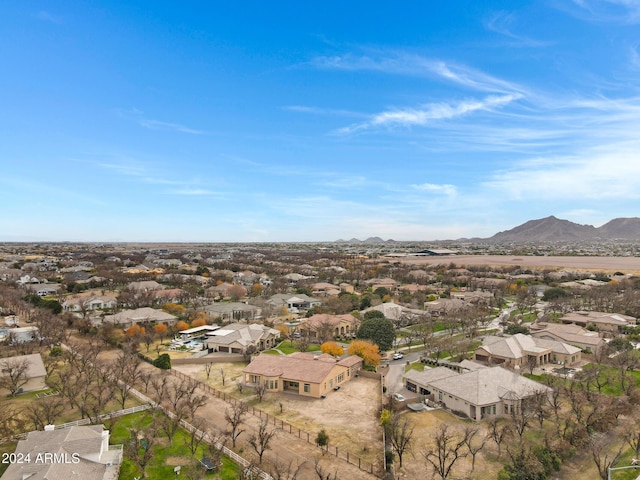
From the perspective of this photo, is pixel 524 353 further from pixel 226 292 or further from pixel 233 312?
pixel 226 292

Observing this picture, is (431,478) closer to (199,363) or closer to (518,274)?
(199,363)

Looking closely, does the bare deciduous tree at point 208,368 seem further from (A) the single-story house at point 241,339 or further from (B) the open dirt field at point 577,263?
(B) the open dirt field at point 577,263

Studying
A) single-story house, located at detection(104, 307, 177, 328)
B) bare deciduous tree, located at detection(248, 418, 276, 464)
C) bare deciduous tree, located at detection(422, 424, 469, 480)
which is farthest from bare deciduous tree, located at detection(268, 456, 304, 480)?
single-story house, located at detection(104, 307, 177, 328)

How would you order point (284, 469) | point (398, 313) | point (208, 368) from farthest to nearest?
point (398, 313)
point (208, 368)
point (284, 469)

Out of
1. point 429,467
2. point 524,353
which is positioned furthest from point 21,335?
point 524,353

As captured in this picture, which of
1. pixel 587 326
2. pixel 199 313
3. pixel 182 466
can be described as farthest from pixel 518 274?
pixel 182 466
